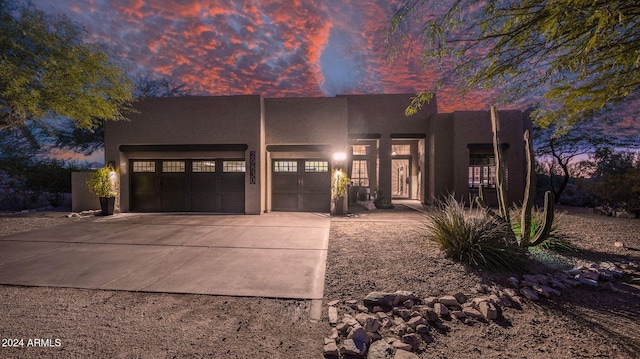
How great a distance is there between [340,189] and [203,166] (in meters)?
6.11

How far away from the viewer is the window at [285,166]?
37.6 ft

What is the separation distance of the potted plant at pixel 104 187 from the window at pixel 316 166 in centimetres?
809

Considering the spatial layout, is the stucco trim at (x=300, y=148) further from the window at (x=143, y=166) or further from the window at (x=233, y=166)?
the window at (x=143, y=166)

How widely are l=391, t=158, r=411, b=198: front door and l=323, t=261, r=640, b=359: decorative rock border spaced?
1436 cm

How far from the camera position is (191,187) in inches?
438

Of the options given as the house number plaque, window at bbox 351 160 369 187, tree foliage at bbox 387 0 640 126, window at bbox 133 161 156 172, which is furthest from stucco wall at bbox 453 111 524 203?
window at bbox 133 161 156 172

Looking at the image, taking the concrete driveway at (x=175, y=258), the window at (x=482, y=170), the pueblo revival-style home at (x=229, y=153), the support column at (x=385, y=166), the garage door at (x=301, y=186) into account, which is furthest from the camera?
the support column at (x=385, y=166)

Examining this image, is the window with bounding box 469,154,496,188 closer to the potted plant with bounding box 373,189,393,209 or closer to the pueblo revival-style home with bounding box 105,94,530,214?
the potted plant with bounding box 373,189,393,209

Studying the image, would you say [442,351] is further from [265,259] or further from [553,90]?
[553,90]

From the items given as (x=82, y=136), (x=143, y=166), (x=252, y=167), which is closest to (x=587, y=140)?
(x=252, y=167)

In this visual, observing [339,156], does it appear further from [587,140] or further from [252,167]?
[587,140]

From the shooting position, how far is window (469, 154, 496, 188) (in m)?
13.8

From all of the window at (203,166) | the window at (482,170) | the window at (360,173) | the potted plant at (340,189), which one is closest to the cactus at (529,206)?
the potted plant at (340,189)

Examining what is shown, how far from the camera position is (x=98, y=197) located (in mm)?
10797
